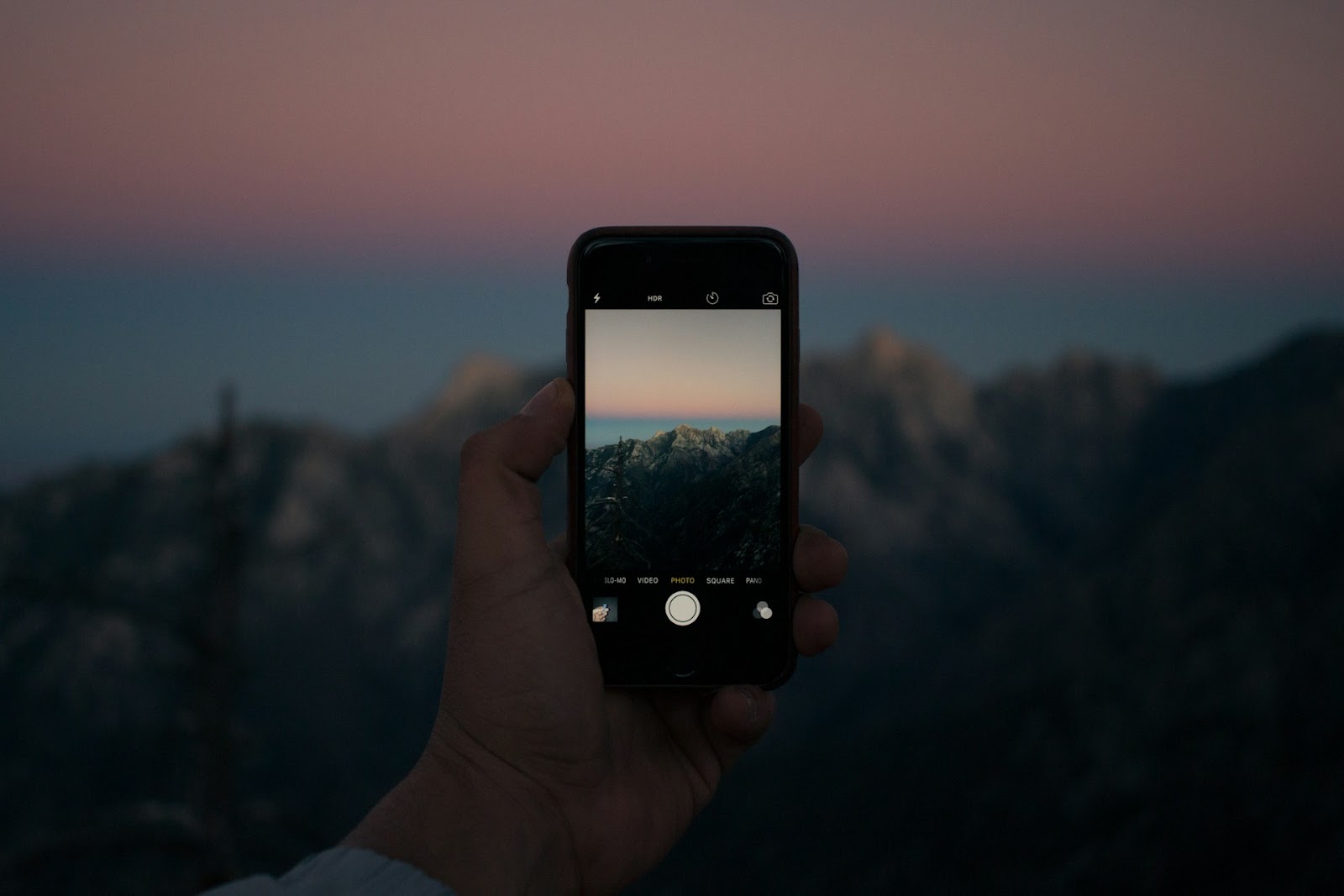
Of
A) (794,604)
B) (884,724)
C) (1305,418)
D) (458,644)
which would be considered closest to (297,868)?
(458,644)

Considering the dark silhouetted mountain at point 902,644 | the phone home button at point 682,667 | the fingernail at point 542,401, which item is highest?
the fingernail at point 542,401

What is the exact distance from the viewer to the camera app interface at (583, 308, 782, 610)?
4301 mm

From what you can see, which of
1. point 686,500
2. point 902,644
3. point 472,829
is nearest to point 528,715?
point 472,829

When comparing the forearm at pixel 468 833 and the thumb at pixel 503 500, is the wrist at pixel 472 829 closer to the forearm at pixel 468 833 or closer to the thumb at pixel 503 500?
the forearm at pixel 468 833

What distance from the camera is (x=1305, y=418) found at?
5856 centimetres

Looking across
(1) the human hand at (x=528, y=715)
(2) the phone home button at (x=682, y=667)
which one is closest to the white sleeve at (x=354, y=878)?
(1) the human hand at (x=528, y=715)

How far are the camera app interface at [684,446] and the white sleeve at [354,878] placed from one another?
1.51 metres

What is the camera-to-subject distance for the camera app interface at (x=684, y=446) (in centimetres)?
430

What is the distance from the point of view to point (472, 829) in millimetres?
3463

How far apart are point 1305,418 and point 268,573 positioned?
96.6 metres

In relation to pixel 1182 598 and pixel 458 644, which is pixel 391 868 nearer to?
pixel 458 644

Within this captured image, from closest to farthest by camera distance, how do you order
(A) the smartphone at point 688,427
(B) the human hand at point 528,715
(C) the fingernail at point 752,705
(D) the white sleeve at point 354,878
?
(D) the white sleeve at point 354,878
(B) the human hand at point 528,715
(C) the fingernail at point 752,705
(A) the smartphone at point 688,427

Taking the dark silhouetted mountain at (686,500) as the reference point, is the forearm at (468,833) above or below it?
below

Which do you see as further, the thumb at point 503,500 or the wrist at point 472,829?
the thumb at point 503,500
